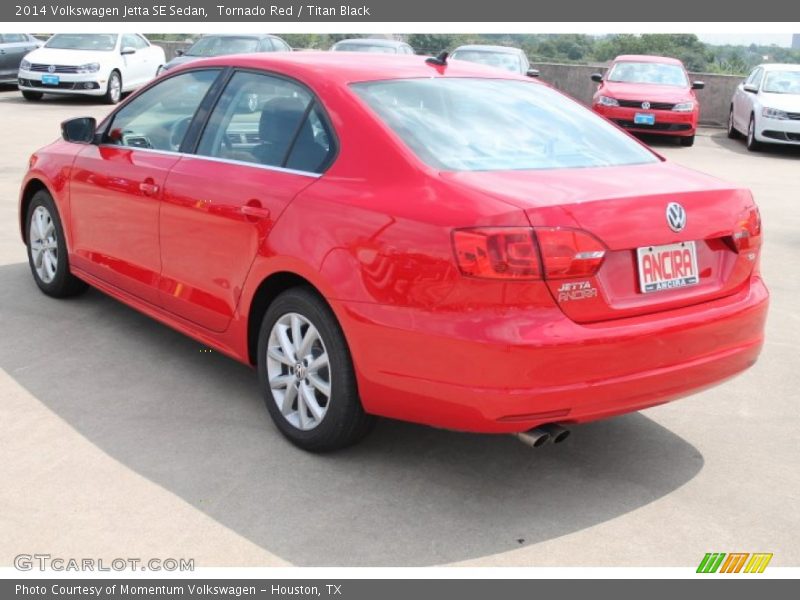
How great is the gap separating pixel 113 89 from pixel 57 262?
1492cm

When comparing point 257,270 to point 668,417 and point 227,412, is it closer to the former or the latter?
point 227,412

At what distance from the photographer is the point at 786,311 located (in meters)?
7.01

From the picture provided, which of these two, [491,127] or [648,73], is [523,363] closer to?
[491,127]

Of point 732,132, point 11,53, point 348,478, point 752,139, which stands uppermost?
point 348,478

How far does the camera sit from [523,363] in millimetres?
3629

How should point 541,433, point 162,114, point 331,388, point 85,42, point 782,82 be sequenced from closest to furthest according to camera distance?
1. point 541,433
2. point 331,388
3. point 162,114
4. point 782,82
5. point 85,42

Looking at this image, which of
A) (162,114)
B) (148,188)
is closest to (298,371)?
(148,188)

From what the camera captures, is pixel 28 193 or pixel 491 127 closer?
→ pixel 491 127

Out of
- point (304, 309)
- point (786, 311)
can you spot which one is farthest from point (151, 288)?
point (786, 311)

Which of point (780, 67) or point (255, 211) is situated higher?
point (255, 211)

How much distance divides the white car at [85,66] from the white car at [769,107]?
11692 mm

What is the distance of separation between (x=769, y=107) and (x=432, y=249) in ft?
50.0

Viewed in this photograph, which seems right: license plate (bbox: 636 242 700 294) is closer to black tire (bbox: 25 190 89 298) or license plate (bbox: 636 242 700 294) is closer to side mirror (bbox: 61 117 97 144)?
side mirror (bbox: 61 117 97 144)

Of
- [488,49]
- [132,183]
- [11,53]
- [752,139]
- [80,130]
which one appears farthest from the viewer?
[11,53]
